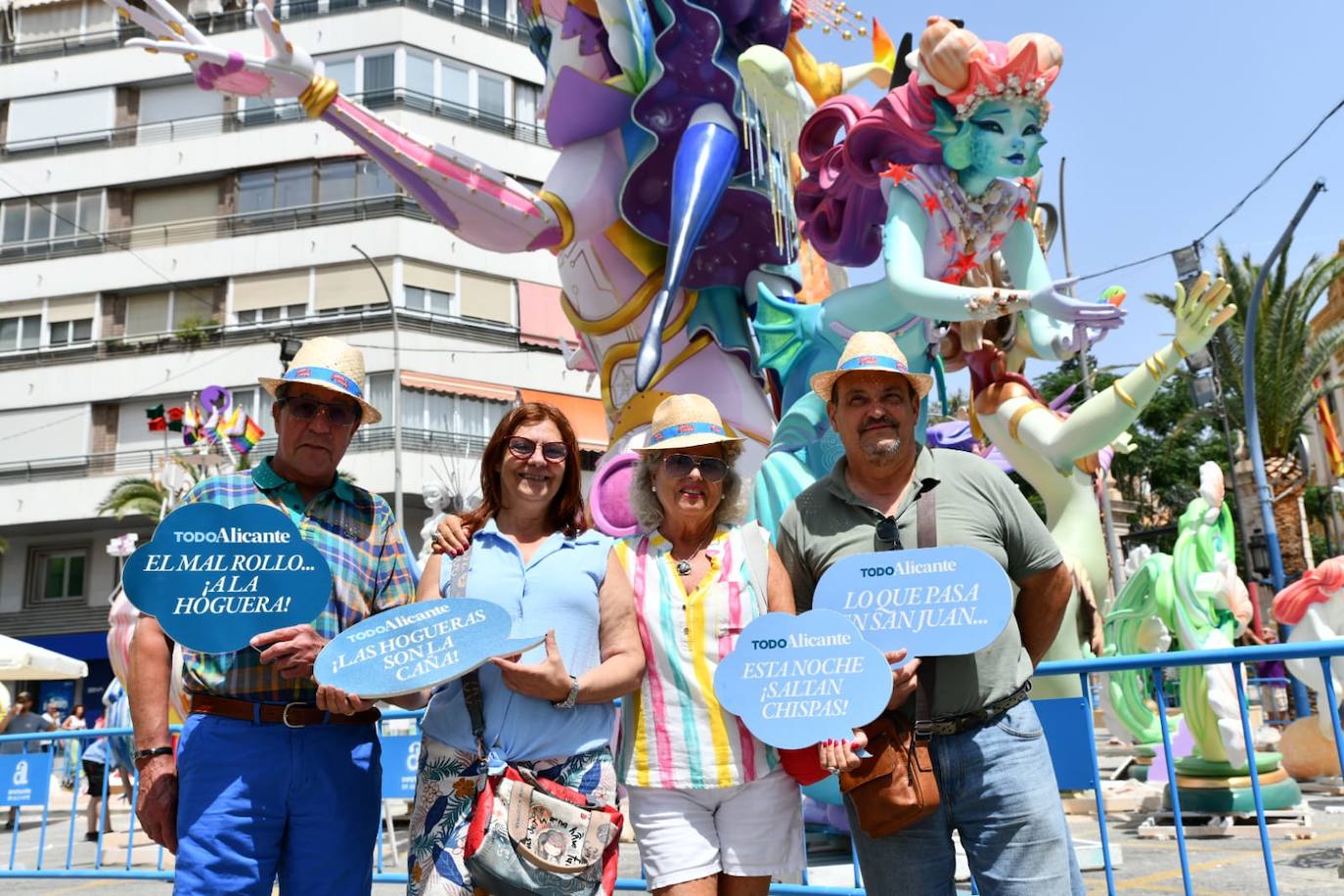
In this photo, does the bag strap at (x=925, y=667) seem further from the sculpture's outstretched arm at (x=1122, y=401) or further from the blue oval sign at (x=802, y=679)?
the sculpture's outstretched arm at (x=1122, y=401)

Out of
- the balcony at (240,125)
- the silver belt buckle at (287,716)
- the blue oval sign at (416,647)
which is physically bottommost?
the silver belt buckle at (287,716)

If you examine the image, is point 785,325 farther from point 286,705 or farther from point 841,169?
point 286,705

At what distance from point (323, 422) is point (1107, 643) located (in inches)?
309

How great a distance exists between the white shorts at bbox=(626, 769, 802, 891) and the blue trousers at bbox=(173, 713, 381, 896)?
0.69m

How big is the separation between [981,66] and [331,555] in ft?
13.6

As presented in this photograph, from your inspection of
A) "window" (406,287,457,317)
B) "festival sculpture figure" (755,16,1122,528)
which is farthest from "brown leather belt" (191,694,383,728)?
"window" (406,287,457,317)

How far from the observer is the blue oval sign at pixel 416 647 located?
2488mm

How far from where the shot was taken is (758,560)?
2809mm

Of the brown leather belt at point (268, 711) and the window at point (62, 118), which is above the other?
the window at point (62, 118)

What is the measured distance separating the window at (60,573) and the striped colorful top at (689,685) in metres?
27.6

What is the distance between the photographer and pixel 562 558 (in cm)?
279

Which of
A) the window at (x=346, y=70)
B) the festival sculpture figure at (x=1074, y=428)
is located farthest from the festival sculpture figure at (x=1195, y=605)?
the window at (x=346, y=70)

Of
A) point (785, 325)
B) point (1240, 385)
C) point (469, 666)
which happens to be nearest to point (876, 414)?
point (469, 666)

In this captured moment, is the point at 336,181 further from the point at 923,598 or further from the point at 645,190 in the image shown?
the point at 923,598
